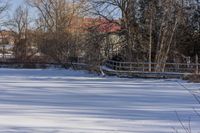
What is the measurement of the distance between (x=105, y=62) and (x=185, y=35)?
6.17m

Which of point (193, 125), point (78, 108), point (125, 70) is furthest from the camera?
point (125, 70)

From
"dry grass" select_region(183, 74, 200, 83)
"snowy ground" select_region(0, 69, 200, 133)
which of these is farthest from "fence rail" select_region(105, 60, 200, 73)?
"snowy ground" select_region(0, 69, 200, 133)

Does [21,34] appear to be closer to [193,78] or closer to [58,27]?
[58,27]

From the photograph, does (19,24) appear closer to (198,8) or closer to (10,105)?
(198,8)

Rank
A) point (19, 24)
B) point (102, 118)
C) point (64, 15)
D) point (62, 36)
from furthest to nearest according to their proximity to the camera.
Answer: point (19, 24) → point (64, 15) → point (62, 36) → point (102, 118)

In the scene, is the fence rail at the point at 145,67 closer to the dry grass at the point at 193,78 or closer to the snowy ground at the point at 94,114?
the dry grass at the point at 193,78

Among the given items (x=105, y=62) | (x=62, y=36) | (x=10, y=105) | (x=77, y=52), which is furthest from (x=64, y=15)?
(x=10, y=105)

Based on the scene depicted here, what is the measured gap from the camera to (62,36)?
59.2 meters

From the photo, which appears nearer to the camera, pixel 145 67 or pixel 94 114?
pixel 94 114

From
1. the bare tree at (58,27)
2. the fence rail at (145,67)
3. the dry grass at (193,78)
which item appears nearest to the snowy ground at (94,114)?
the dry grass at (193,78)

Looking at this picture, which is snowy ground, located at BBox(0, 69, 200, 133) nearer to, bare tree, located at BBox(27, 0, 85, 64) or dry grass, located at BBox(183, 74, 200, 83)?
dry grass, located at BBox(183, 74, 200, 83)

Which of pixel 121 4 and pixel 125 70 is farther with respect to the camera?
pixel 121 4

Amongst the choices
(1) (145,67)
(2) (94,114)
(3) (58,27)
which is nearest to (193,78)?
(1) (145,67)

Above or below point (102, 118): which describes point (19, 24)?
above
